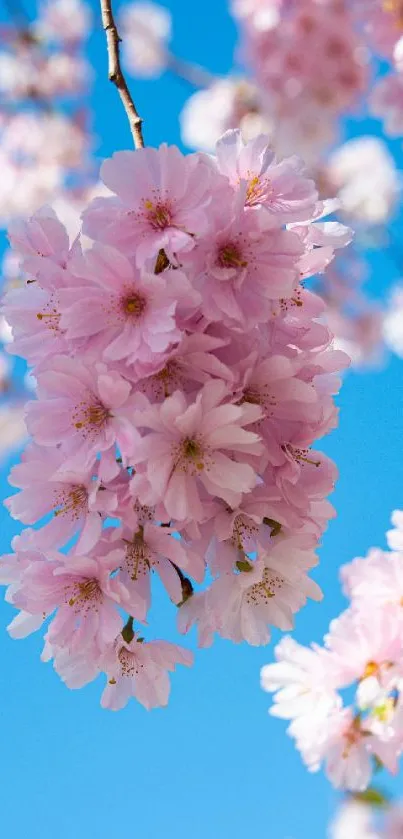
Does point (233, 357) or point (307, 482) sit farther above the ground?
point (233, 357)

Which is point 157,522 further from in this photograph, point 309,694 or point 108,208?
point 309,694

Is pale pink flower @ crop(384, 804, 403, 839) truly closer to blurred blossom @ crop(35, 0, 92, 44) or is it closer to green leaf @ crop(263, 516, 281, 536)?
green leaf @ crop(263, 516, 281, 536)

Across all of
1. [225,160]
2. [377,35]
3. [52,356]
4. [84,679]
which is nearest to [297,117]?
[377,35]

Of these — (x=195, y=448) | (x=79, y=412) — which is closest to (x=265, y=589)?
(x=195, y=448)

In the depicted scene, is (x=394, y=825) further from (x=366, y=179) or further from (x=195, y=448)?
(x=366, y=179)

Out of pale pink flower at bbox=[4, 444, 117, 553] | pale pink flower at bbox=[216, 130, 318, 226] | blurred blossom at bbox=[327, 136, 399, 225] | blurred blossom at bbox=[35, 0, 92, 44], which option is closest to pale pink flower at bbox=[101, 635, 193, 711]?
pale pink flower at bbox=[4, 444, 117, 553]

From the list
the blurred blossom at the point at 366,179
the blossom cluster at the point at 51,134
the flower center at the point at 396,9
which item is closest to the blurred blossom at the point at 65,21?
the blossom cluster at the point at 51,134

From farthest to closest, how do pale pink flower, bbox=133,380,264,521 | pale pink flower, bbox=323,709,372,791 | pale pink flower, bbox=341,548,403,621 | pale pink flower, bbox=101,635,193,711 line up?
pale pink flower, bbox=341,548,403,621, pale pink flower, bbox=323,709,372,791, pale pink flower, bbox=101,635,193,711, pale pink flower, bbox=133,380,264,521
